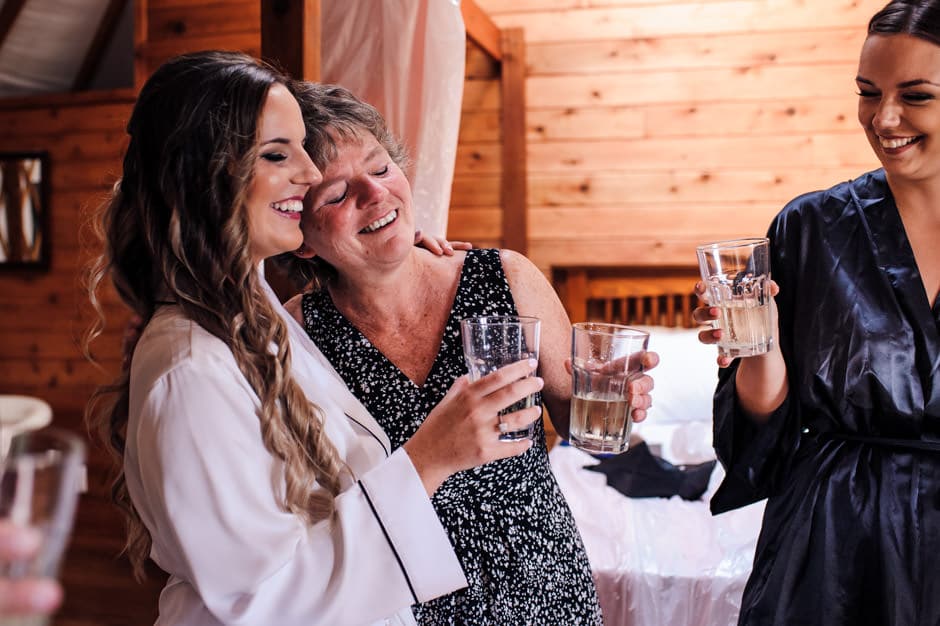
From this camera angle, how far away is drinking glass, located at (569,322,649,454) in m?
1.15

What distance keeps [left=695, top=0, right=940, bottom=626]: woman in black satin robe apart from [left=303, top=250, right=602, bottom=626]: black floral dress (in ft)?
0.95

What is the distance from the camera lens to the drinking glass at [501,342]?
1.07m

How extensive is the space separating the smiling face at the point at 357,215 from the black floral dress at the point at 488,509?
142mm

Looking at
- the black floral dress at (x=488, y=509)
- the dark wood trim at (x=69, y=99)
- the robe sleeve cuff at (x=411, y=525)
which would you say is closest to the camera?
the robe sleeve cuff at (x=411, y=525)

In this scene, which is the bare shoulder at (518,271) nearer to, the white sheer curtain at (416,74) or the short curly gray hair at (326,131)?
the short curly gray hair at (326,131)

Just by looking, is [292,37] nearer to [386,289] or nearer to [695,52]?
[386,289]

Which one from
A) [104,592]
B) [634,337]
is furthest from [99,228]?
[104,592]

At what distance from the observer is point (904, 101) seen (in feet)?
4.30

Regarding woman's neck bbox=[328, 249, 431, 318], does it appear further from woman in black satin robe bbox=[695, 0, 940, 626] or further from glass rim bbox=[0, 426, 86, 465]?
glass rim bbox=[0, 426, 86, 465]

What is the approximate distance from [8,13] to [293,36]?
4.08 meters

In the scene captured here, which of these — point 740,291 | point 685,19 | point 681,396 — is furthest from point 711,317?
point 685,19

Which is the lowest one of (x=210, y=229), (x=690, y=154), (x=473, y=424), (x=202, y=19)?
(x=473, y=424)

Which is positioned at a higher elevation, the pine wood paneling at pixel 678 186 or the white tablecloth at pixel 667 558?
the pine wood paneling at pixel 678 186

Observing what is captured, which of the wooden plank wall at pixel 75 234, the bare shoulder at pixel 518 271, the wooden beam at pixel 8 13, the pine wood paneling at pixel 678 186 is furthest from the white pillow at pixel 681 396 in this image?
the wooden beam at pixel 8 13
